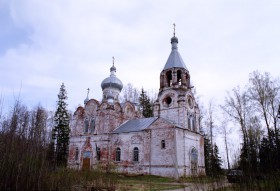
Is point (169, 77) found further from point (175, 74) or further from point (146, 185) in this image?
point (146, 185)

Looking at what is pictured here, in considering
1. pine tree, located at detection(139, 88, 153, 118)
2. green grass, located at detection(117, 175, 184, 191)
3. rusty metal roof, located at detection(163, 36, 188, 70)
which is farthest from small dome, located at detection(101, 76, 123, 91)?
green grass, located at detection(117, 175, 184, 191)

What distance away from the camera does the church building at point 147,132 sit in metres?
21.2

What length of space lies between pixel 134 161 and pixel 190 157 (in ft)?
17.6

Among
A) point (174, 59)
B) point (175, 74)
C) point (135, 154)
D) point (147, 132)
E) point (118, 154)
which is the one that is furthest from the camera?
point (174, 59)

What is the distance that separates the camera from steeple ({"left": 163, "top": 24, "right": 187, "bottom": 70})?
25.3 metres

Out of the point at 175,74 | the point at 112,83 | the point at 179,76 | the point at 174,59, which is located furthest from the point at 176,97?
the point at 112,83

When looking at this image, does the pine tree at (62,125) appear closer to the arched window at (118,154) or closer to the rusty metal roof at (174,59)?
the arched window at (118,154)

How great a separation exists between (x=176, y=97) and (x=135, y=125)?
5410 millimetres

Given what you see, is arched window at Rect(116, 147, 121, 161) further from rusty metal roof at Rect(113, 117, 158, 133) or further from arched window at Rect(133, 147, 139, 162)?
arched window at Rect(133, 147, 139, 162)

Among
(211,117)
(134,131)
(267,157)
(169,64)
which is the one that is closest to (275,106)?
(211,117)

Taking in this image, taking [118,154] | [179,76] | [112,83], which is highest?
[112,83]

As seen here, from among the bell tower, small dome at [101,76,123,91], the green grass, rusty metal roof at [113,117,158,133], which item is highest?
small dome at [101,76,123,91]

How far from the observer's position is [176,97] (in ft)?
79.4

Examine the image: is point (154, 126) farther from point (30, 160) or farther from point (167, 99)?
point (30, 160)
